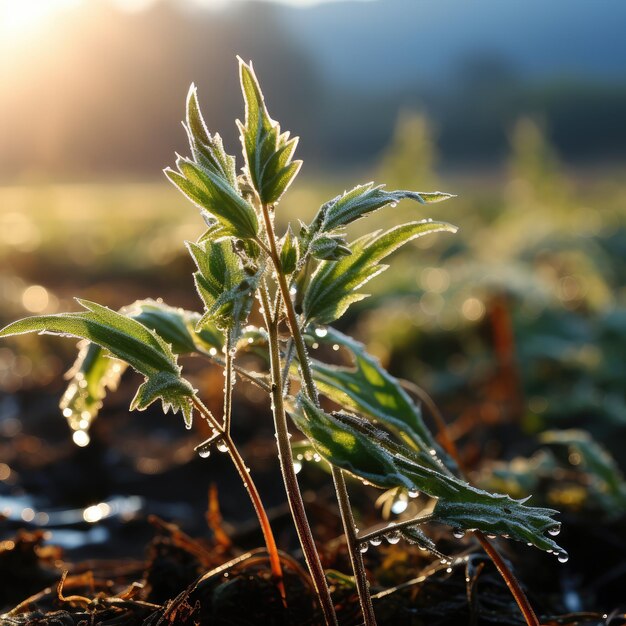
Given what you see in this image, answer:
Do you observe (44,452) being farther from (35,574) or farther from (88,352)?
(88,352)

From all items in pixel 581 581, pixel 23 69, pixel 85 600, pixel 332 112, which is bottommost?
pixel 581 581

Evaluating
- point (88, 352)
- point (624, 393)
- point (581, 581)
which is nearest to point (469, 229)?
point (624, 393)

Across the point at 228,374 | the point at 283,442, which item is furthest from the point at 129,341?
the point at 283,442

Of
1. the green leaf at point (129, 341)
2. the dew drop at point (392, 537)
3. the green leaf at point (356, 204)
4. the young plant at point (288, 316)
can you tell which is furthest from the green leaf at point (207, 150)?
the dew drop at point (392, 537)

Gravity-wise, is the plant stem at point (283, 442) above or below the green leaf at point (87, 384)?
below

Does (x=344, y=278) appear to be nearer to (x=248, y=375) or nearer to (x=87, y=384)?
(x=248, y=375)

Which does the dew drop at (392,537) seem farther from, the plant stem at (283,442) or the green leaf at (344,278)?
the green leaf at (344,278)
